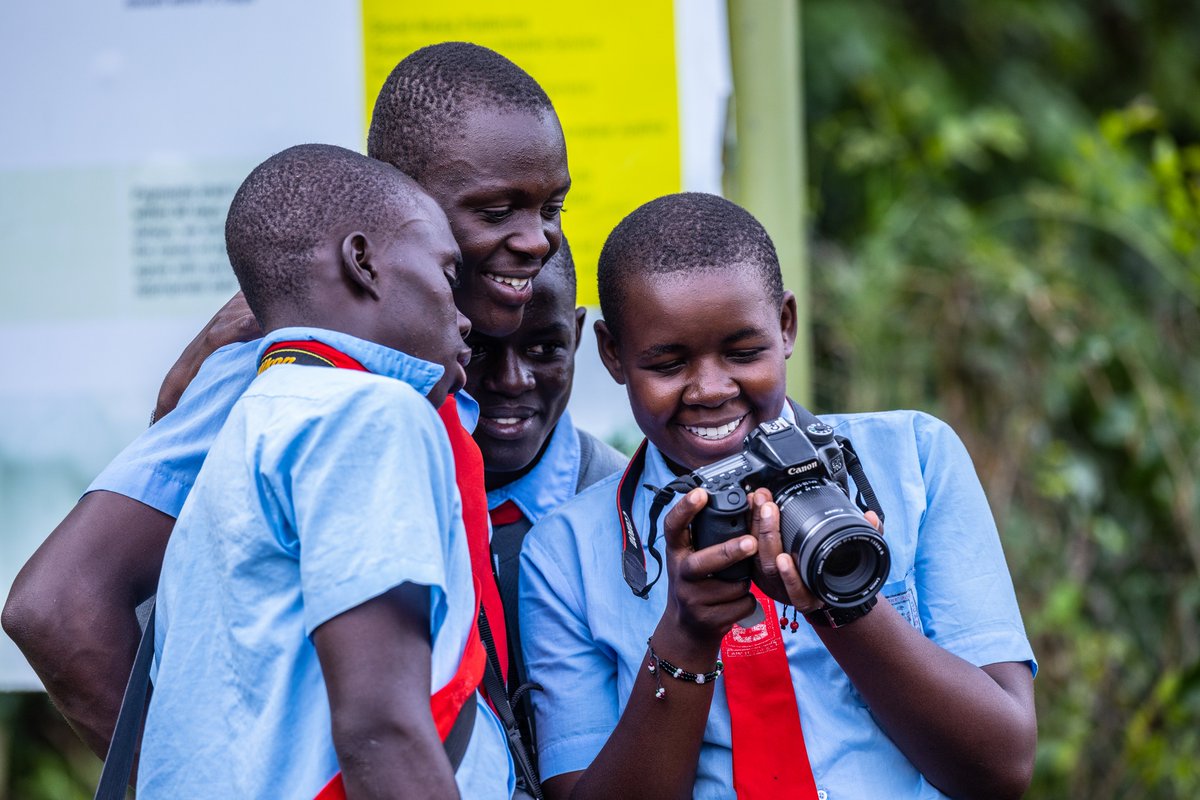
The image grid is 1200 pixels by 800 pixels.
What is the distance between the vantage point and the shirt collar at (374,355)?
1720 mm

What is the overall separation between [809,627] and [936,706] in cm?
24

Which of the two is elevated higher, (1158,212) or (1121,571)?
(1158,212)

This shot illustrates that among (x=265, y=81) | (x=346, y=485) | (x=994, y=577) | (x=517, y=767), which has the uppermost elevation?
(x=265, y=81)

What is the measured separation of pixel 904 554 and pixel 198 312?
1.92 metres

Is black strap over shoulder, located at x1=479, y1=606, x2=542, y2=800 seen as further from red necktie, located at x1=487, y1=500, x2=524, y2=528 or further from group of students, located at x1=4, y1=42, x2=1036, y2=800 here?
red necktie, located at x1=487, y1=500, x2=524, y2=528

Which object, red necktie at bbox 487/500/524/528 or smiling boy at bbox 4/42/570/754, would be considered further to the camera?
red necktie at bbox 487/500/524/528

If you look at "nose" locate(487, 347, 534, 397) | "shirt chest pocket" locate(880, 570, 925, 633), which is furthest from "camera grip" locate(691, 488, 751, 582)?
"nose" locate(487, 347, 534, 397)

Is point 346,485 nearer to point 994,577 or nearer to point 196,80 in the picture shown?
point 994,577

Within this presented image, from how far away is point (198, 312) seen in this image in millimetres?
3260

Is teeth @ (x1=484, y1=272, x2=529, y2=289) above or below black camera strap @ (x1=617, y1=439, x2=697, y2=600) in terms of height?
above

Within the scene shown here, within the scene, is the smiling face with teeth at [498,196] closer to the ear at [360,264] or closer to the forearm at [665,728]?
the ear at [360,264]

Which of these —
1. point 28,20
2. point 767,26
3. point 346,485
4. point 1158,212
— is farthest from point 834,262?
point 346,485

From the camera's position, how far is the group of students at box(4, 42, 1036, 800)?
1578mm

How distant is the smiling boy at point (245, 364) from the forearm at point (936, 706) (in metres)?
0.56
